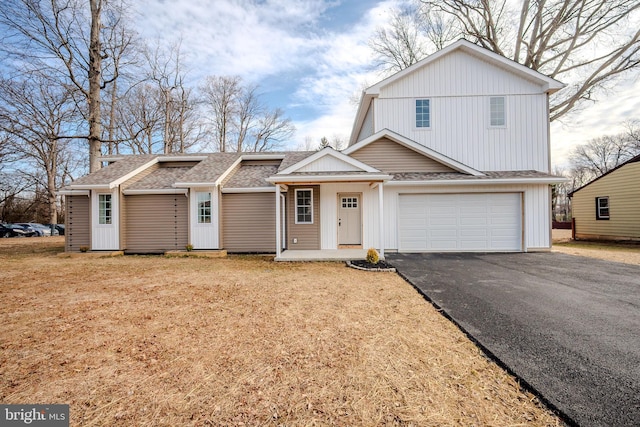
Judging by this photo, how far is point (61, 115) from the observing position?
73.2ft

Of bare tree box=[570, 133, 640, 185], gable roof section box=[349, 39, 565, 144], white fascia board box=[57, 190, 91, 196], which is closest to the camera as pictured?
white fascia board box=[57, 190, 91, 196]

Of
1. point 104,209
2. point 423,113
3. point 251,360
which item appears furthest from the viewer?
point 423,113

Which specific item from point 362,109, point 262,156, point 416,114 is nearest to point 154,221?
point 262,156

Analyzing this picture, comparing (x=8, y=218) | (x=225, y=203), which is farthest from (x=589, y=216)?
(x=8, y=218)

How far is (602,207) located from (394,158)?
14196 mm

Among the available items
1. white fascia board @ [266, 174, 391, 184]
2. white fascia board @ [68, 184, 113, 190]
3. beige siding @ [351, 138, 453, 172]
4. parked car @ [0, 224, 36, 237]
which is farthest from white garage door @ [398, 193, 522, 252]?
parked car @ [0, 224, 36, 237]

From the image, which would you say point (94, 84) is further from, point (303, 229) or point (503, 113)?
point (503, 113)

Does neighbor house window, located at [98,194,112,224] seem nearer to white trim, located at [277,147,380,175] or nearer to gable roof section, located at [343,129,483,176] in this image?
white trim, located at [277,147,380,175]

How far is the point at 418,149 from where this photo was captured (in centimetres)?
1074

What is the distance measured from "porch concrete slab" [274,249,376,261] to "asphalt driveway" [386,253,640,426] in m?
1.71

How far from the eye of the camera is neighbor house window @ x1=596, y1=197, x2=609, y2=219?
15374 mm

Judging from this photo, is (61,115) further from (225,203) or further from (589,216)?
(589,216)

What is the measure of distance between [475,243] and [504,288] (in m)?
5.38

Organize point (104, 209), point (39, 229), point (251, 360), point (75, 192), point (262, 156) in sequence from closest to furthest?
point (251, 360) < point (104, 209) < point (75, 192) < point (262, 156) < point (39, 229)
